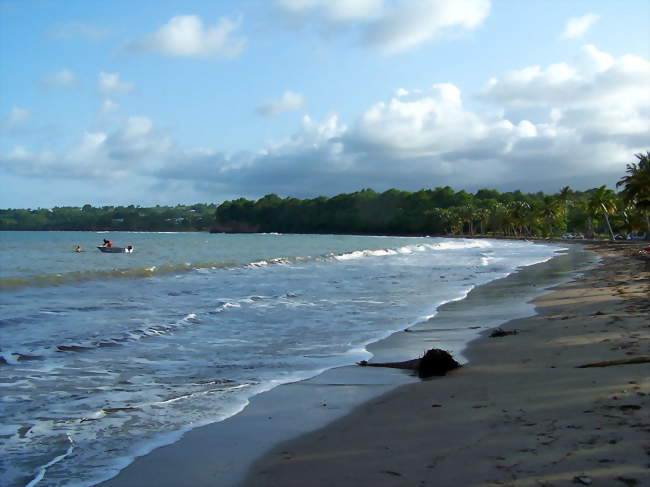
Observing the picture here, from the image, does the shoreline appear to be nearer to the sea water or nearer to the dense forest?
the sea water

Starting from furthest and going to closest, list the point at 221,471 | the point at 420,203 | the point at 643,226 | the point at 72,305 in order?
the point at 420,203 < the point at 643,226 < the point at 72,305 < the point at 221,471

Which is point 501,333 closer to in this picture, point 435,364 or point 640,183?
point 435,364

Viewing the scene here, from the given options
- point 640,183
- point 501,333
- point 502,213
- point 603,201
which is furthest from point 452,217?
point 501,333

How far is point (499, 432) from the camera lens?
4.48 meters

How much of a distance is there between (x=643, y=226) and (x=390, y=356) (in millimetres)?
79982

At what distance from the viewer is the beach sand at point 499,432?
12.1 feet

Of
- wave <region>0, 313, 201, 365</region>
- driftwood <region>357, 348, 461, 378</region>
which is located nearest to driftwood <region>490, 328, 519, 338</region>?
driftwood <region>357, 348, 461, 378</region>

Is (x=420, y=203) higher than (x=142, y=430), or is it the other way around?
(x=420, y=203)

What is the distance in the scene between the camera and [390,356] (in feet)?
28.1

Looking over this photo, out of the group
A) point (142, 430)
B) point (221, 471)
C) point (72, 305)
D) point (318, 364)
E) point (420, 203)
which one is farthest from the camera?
point (420, 203)

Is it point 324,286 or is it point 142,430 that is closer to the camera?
point 142,430

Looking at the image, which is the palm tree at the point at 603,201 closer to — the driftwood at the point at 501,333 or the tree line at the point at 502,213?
the tree line at the point at 502,213

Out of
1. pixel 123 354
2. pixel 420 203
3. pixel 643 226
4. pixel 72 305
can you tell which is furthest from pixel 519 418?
pixel 420 203

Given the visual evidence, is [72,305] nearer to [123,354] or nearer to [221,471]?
[123,354]
